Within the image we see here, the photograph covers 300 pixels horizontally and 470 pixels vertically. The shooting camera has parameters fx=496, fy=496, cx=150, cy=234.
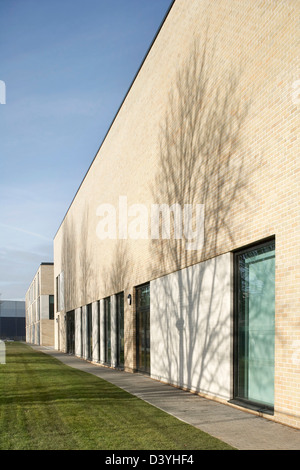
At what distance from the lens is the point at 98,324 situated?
1085 inches

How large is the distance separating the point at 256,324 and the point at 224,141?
412cm

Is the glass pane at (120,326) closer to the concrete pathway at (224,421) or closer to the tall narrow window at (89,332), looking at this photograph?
the concrete pathway at (224,421)

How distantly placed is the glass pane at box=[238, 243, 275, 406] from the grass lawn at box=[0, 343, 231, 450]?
191 cm

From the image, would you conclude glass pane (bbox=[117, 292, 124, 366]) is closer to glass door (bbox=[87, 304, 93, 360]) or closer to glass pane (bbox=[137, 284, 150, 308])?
glass pane (bbox=[137, 284, 150, 308])

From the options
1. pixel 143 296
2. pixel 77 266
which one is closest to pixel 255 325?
pixel 143 296

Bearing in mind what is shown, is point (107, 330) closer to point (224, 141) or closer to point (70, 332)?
point (70, 332)

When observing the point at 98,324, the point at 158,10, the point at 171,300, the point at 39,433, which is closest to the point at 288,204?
the point at 39,433

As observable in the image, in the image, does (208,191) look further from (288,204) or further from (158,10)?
(158,10)

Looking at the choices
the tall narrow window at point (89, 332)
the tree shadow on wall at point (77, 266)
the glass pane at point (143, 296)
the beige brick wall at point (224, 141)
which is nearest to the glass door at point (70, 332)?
the tree shadow on wall at point (77, 266)

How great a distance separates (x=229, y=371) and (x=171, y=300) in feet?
14.7

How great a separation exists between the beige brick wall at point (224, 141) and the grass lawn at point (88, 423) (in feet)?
7.18

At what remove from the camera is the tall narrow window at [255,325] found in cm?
939

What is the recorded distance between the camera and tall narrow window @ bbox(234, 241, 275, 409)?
9391mm

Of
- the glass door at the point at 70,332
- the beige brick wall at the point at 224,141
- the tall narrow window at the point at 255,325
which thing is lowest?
the glass door at the point at 70,332
